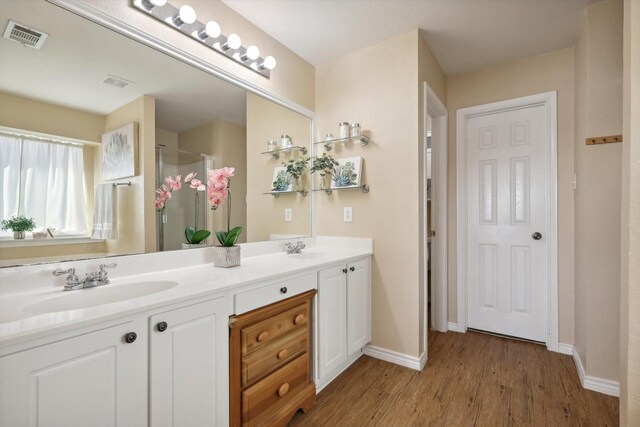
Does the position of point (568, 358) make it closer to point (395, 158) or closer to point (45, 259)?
point (395, 158)

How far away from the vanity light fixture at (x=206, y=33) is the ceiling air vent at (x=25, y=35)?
0.44m

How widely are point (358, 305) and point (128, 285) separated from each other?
57.4 inches

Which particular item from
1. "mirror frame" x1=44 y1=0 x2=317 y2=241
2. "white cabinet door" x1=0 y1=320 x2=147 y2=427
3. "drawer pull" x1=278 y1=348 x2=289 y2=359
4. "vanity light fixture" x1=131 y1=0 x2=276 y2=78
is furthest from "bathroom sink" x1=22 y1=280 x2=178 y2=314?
"vanity light fixture" x1=131 y1=0 x2=276 y2=78

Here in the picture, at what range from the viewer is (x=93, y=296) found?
1186 mm

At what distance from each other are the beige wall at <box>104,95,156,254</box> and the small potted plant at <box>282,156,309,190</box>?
1030mm

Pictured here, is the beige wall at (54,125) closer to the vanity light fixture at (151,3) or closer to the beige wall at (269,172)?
the vanity light fixture at (151,3)

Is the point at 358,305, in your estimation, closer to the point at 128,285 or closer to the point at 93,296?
the point at 128,285

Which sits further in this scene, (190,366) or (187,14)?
(187,14)

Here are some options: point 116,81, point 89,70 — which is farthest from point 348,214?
point 89,70

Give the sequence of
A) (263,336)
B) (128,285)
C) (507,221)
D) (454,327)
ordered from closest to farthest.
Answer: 1. (128,285)
2. (263,336)
3. (507,221)
4. (454,327)

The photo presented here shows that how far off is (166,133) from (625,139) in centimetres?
209

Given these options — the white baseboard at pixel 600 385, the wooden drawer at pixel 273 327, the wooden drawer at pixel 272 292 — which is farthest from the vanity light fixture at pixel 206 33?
the white baseboard at pixel 600 385

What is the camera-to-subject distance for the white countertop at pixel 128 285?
0.82 metres

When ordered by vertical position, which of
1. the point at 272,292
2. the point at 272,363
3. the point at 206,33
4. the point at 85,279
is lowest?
the point at 272,363
